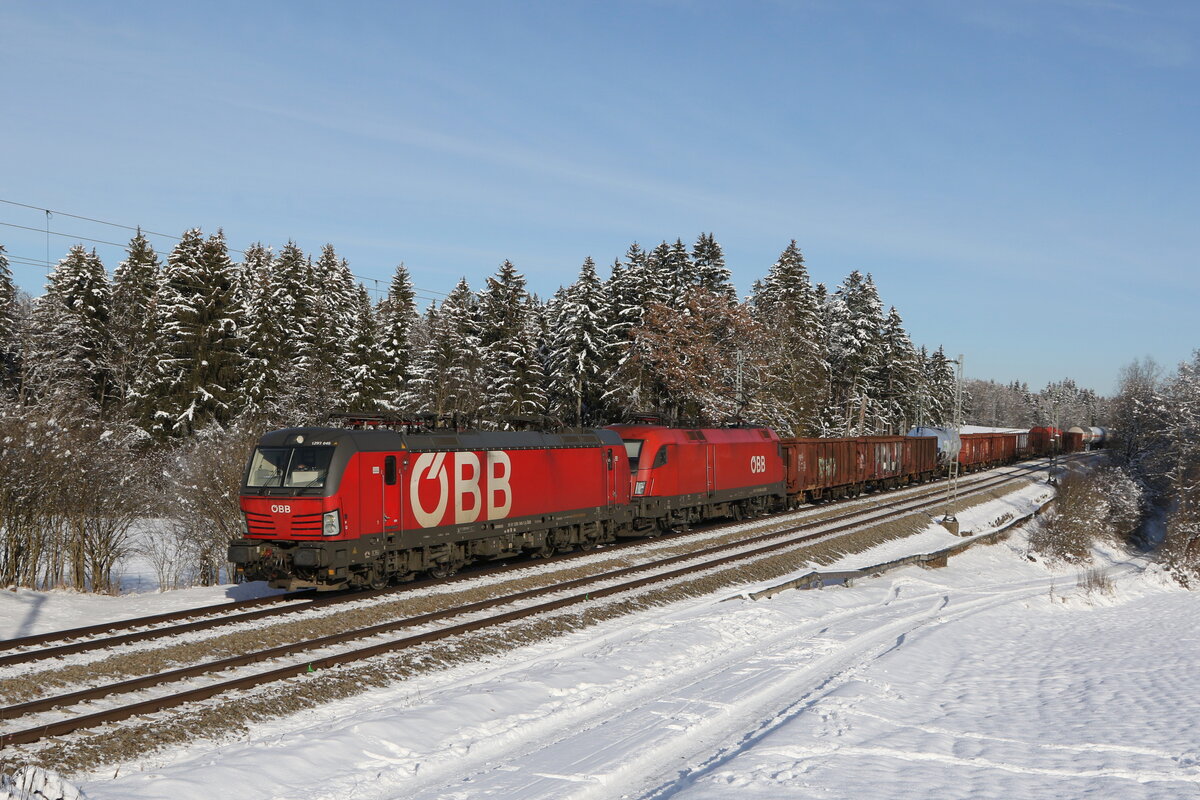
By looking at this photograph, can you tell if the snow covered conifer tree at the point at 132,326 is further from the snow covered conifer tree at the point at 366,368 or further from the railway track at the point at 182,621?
the railway track at the point at 182,621

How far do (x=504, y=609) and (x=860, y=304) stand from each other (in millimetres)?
65878

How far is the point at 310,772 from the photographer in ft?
29.6

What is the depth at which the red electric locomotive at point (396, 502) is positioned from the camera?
17.0 meters

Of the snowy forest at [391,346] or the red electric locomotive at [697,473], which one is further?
the snowy forest at [391,346]

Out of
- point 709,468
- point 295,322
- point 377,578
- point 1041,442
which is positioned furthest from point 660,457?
point 1041,442

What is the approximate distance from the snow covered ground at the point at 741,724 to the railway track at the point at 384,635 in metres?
1.17

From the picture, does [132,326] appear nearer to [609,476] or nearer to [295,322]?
[295,322]

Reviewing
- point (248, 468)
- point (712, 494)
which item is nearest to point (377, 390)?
point (712, 494)

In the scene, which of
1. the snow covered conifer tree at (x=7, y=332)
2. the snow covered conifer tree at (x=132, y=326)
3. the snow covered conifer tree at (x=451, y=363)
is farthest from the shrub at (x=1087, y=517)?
the snow covered conifer tree at (x=7, y=332)

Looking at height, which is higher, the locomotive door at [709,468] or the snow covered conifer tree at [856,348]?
the snow covered conifer tree at [856,348]

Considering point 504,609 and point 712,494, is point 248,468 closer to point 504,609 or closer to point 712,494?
point 504,609

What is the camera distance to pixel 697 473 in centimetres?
2980

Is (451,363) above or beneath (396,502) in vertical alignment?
above

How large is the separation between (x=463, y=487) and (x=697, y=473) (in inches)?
449
